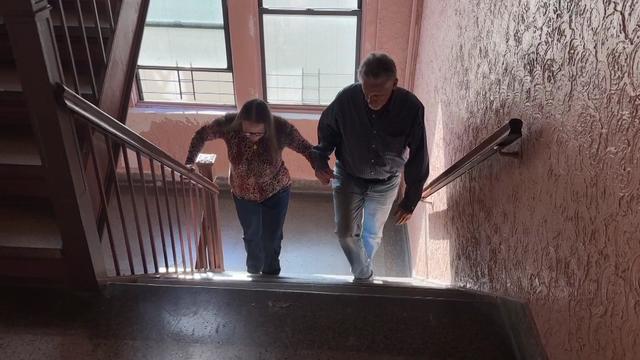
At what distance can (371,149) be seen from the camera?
2414 mm

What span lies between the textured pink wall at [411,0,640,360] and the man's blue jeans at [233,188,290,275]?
0.98 meters

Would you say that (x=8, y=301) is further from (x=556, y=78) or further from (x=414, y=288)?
(x=556, y=78)

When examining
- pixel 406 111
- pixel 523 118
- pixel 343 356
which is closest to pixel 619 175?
pixel 523 118

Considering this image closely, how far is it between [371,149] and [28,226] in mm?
1413

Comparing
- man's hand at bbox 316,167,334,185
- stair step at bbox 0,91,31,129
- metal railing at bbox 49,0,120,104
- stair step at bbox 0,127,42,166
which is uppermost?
metal railing at bbox 49,0,120,104

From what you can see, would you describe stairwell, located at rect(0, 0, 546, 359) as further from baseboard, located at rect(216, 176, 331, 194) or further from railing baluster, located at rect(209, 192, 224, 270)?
baseboard, located at rect(216, 176, 331, 194)

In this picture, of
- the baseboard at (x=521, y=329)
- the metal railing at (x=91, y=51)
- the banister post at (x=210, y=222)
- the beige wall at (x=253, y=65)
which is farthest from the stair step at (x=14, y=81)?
the beige wall at (x=253, y=65)

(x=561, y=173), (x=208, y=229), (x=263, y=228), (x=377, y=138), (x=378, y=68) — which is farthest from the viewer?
(x=208, y=229)

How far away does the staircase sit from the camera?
147 cm

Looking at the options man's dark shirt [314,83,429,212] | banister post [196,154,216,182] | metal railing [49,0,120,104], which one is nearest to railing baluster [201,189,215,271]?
banister post [196,154,216,182]

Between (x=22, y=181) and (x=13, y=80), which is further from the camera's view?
(x=13, y=80)

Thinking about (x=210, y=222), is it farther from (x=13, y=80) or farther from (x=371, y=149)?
(x=13, y=80)

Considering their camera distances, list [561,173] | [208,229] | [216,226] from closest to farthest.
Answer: [561,173] → [208,229] → [216,226]

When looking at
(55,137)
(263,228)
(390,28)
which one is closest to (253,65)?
(390,28)
